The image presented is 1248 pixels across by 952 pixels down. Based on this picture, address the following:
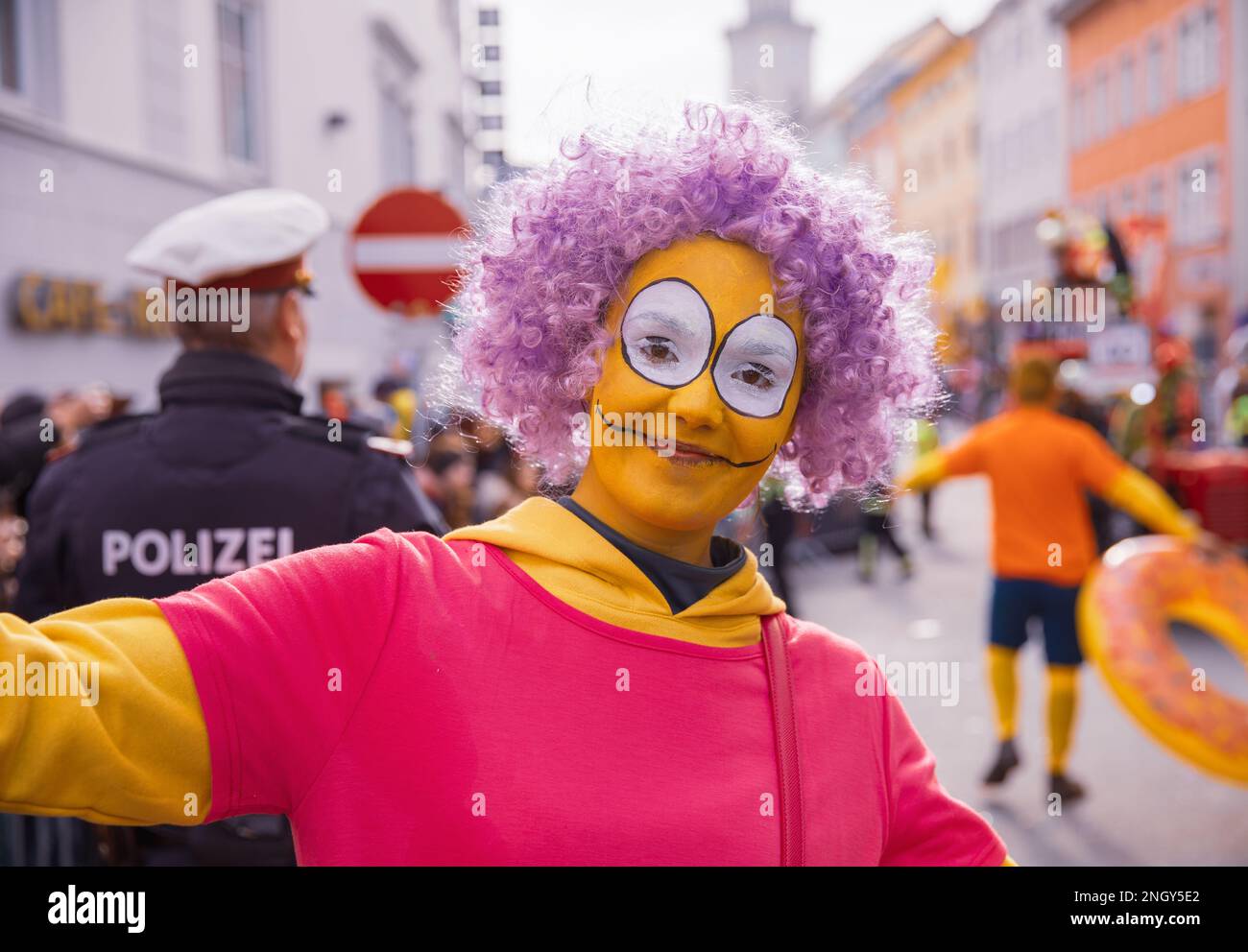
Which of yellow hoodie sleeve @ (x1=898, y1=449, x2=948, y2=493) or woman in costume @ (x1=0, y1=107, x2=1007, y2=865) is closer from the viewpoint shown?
woman in costume @ (x1=0, y1=107, x2=1007, y2=865)

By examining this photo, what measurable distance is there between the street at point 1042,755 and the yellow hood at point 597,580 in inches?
137

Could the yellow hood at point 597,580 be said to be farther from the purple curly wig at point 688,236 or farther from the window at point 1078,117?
the window at point 1078,117

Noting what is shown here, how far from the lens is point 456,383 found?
A: 185 centimetres

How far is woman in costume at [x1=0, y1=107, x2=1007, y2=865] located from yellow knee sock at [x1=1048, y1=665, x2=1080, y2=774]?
13.7 ft

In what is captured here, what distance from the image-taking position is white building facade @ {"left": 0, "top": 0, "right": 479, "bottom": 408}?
8.64m

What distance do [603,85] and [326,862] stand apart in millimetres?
1062

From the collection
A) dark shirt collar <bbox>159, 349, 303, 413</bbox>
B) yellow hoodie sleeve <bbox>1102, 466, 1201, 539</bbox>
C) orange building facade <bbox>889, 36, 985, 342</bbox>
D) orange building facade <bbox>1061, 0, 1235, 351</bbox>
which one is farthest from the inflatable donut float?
orange building facade <bbox>889, 36, 985, 342</bbox>

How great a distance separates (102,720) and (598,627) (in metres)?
0.52

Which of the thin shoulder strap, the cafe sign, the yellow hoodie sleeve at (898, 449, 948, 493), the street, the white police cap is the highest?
the cafe sign

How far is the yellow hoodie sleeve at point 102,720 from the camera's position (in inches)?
45.0

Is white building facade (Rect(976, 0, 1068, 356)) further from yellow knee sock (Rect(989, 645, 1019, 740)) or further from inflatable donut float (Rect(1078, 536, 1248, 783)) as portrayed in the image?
inflatable donut float (Rect(1078, 536, 1248, 783))

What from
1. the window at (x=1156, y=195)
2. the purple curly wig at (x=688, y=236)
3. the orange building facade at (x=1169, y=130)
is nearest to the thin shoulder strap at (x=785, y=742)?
the purple curly wig at (x=688, y=236)
